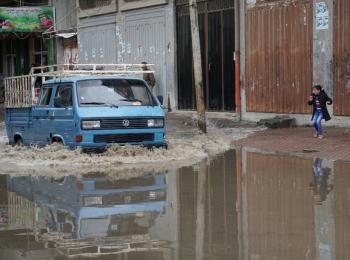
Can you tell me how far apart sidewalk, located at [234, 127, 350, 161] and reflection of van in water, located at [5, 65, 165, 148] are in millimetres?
3112

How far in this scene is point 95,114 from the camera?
1279 centimetres

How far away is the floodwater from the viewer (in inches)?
263

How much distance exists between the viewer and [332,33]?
58.2 feet

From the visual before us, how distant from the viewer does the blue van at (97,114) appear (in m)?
12.8

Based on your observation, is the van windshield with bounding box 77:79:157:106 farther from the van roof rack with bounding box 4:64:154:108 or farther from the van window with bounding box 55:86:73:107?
the van roof rack with bounding box 4:64:154:108

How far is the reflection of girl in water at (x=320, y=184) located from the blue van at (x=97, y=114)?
133 inches

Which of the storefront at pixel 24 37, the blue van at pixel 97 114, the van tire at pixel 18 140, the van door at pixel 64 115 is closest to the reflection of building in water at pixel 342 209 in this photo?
the blue van at pixel 97 114

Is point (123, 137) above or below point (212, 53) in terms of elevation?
below

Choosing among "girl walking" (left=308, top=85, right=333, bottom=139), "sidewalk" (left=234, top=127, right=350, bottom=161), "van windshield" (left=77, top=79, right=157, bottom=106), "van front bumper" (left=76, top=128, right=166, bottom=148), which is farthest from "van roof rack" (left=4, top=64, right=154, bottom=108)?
"girl walking" (left=308, top=85, right=333, bottom=139)

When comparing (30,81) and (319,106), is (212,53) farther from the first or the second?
(30,81)

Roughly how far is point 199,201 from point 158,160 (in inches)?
154

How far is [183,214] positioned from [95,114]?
195 inches

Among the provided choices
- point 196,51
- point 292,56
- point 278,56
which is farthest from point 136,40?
point 196,51

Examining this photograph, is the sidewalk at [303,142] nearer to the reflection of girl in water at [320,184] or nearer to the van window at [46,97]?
the reflection of girl in water at [320,184]
